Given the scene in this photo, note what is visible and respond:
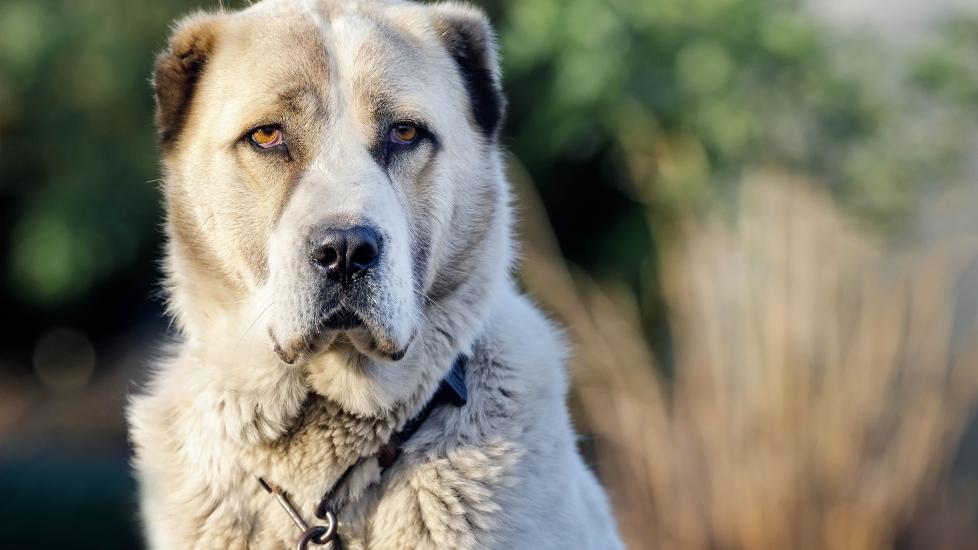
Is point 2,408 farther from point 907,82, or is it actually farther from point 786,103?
point 907,82

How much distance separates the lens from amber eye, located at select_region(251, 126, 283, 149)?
2709mm

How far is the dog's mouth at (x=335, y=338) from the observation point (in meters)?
2.54

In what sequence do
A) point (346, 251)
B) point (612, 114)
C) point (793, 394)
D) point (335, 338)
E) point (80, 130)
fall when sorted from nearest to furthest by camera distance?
point (346, 251) → point (335, 338) → point (793, 394) → point (612, 114) → point (80, 130)

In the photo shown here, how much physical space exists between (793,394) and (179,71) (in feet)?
12.6

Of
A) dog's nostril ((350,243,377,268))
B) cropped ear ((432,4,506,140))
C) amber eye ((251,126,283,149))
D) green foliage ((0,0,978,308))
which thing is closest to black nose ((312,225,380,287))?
dog's nostril ((350,243,377,268))

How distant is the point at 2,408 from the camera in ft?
33.6

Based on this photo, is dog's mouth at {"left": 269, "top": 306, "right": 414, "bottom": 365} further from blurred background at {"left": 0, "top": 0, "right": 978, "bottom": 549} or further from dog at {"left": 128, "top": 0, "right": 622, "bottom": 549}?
blurred background at {"left": 0, "top": 0, "right": 978, "bottom": 549}

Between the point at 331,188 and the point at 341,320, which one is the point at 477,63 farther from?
the point at 341,320

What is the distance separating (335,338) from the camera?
2.68 meters

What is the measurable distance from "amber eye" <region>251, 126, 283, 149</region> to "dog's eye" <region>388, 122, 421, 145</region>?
0.91ft

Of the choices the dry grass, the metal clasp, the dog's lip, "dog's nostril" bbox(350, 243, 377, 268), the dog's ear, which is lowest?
the dry grass

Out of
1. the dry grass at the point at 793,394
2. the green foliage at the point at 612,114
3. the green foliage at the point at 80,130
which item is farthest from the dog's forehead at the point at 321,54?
the green foliage at the point at 80,130

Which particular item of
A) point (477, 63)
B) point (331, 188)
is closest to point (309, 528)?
point (331, 188)

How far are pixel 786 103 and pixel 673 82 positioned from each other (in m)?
0.93
